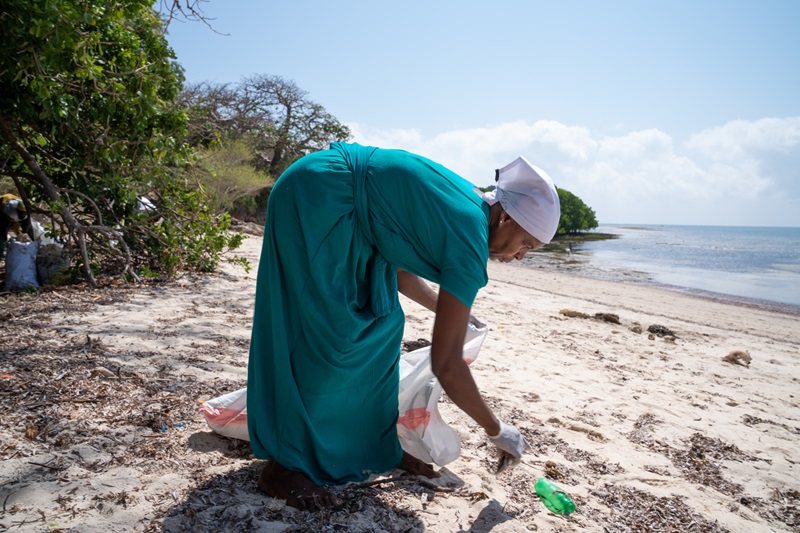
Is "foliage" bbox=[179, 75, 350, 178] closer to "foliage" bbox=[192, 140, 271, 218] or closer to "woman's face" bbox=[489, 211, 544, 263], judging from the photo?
"foliage" bbox=[192, 140, 271, 218]

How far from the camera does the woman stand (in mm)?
1540

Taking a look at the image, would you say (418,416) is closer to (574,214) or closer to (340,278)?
(340,278)

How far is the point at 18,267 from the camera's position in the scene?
15.8 ft

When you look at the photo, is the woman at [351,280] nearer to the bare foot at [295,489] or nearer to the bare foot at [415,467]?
the bare foot at [295,489]

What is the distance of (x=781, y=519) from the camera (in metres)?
2.12

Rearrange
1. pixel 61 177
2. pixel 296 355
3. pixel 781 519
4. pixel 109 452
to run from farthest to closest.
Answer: pixel 61 177, pixel 781 519, pixel 109 452, pixel 296 355

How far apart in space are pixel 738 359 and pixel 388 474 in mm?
4252

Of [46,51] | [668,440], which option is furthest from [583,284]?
[46,51]

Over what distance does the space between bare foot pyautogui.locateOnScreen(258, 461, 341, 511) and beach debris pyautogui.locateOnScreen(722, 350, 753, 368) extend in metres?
4.52

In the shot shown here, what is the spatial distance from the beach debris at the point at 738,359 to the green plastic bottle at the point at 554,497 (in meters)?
3.66

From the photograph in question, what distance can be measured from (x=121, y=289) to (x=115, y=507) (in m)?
3.74

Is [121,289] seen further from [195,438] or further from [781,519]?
[781,519]

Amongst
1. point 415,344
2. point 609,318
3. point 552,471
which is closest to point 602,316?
point 609,318

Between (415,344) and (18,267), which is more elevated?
(18,267)
